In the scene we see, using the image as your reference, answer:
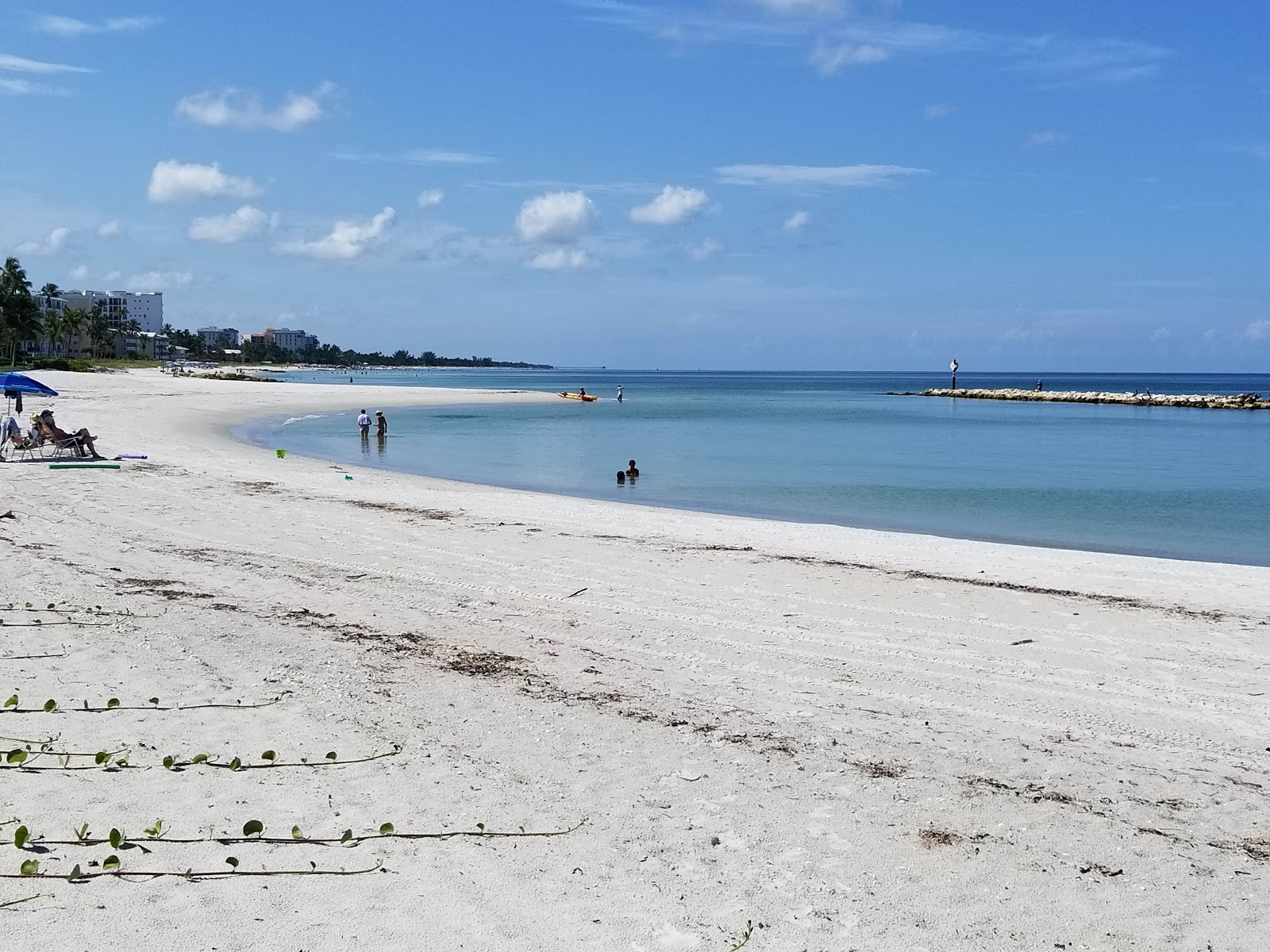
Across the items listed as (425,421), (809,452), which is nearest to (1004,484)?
(809,452)

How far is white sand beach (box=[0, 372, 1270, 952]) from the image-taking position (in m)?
3.86

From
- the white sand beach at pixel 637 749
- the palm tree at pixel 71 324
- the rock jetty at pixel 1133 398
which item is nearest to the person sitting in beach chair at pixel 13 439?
the white sand beach at pixel 637 749

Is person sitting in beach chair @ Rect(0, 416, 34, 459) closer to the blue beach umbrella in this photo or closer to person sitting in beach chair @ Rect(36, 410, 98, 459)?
person sitting in beach chair @ Rect(36, 410, 98, 459)

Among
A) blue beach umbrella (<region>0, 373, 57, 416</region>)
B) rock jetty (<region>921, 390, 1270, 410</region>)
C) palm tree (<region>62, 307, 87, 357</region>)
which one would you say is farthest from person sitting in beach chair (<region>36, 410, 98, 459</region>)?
palm tree (<region>62, 307, 87, 357</region>)

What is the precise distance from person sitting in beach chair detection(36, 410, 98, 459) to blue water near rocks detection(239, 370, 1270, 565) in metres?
8.65

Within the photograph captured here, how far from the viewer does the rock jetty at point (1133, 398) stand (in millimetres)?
84625

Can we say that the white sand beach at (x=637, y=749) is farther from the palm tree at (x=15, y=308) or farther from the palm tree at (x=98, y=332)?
the palm tree at (x=98, y=332)

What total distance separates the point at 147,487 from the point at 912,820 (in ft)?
49.7

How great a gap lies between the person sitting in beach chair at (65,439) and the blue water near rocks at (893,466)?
865 cm

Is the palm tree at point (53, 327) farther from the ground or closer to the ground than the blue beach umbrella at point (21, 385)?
farther from the ground

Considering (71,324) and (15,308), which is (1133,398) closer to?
(15,308)

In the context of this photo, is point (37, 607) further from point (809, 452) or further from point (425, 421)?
point (425, 421)

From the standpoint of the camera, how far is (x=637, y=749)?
18.2ft

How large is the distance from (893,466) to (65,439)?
23850 millimetres
